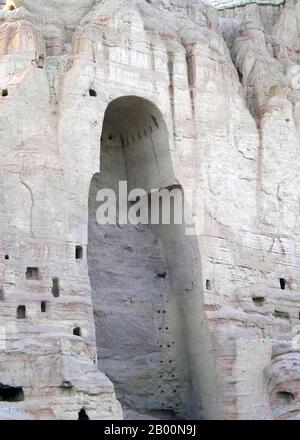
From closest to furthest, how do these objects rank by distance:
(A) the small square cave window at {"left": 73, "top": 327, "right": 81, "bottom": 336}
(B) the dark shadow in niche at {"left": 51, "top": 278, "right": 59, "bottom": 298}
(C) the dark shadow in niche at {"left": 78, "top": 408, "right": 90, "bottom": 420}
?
1. (C) the dark shadow in niche at {"left": 78, "top": 408, "right": 90, "bottom": 420}
2. (A) the small square cave window at {"left": 73, "top": 327, "right": 81, "bottom": 336}
3. (B) the dark shadow in niche at {"left": 51, "top": 278, "right": 59, "bottom": 298}

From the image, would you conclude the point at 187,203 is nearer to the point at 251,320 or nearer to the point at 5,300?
the point at 251,320

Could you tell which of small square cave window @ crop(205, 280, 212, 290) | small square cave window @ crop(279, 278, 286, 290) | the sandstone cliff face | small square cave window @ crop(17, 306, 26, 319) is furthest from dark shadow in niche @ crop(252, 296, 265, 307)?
small square cave window @ crop(17, 306, 26, 319)

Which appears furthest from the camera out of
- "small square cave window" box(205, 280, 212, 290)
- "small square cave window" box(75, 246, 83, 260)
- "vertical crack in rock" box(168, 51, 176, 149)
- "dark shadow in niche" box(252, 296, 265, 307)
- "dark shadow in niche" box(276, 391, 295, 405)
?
"vertical crack in rock" box(168, 51, 176, 149)

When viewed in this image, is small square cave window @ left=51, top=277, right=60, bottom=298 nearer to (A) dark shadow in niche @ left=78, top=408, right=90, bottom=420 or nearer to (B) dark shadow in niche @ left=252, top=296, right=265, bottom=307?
(A) dark shadow in niche @ left=78, top=408, right=90, bottom=420

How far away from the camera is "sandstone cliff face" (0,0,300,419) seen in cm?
3028

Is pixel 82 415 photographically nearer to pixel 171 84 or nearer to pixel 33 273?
pixel 33 273

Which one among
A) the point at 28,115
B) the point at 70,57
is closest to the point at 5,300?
the point at 28,115

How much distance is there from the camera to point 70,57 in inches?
1283

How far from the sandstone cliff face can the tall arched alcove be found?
4 centimetres

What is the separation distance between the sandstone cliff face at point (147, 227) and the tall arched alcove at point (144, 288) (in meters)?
0.04

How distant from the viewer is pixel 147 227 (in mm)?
34844

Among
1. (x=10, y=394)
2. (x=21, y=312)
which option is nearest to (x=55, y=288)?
(x=21, y=312)

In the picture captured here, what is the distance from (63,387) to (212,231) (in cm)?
710

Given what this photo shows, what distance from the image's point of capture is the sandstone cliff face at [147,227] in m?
30.3
